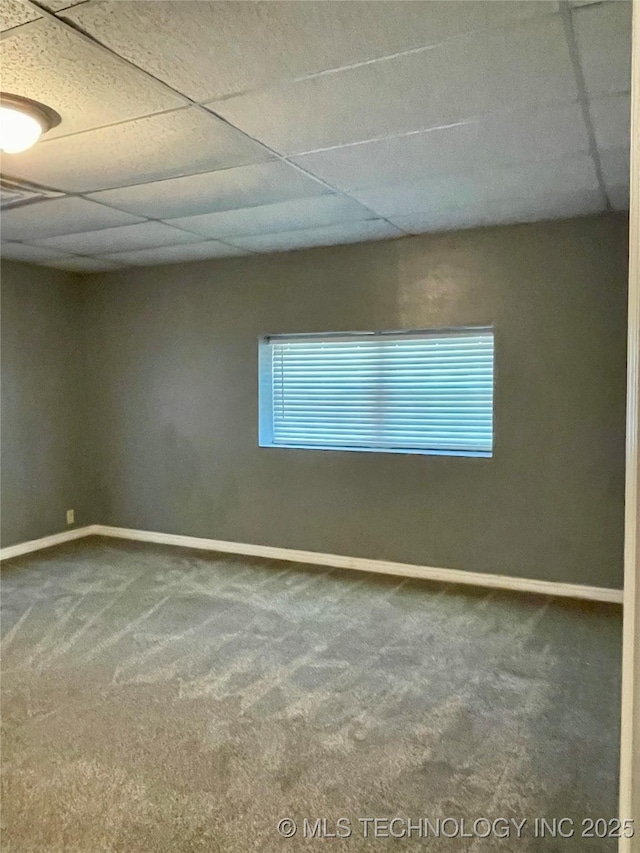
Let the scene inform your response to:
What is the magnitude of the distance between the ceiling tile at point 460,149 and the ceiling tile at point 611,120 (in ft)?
0.18

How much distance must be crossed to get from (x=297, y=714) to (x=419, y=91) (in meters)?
2.45

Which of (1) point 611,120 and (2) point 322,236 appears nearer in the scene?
(1) point 611,120

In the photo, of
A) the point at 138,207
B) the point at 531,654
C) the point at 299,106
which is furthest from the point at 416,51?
the point at 531,654

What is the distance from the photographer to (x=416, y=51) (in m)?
1.87

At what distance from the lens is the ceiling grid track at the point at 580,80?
1.71 m

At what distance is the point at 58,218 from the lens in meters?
3.73

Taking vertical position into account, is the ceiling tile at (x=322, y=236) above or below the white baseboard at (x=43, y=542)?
above

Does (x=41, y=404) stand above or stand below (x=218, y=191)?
below

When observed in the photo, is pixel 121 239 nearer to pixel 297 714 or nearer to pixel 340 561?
pixel 340 561

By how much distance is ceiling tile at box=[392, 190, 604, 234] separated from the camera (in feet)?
11.2

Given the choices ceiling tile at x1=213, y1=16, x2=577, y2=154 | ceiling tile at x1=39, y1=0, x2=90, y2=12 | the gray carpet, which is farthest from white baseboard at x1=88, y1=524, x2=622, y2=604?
ceiling tile at x1=39, y1=0, x2=90, y2=12

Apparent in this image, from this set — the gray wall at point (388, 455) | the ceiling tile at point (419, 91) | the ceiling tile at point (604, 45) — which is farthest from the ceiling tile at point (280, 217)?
the ceiling tile at point (604, 45)

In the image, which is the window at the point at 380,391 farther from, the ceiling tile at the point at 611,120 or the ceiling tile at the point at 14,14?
the ceiling tile at the point at 14,14

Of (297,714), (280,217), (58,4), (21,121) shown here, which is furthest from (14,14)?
(297,714)
